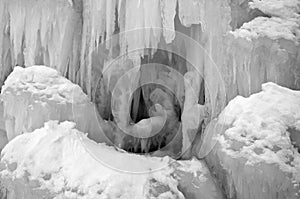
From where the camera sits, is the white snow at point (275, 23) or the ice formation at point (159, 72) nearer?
the ice formation at point (159, 72)

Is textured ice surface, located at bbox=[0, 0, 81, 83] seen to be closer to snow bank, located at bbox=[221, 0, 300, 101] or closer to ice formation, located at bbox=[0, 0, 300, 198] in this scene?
ice formation, located at bbox=[0, 0, 300, 198]

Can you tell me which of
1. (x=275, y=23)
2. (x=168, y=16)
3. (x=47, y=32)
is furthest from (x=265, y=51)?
(x=47, y=32)

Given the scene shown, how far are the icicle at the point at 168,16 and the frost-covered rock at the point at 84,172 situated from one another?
1.73 m

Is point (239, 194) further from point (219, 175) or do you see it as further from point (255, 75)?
point (255, 75)

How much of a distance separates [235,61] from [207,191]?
165 centimetres

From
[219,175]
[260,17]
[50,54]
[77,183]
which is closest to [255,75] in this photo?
[260,17]

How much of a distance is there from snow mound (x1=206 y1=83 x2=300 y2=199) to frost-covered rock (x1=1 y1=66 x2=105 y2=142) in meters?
1.87

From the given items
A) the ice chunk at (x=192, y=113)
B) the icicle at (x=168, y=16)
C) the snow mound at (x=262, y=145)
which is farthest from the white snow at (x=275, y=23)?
the ice chunk at (x=192, y=113)

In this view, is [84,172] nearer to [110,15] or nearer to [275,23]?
[110,15]

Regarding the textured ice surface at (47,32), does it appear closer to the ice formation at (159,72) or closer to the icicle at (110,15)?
the ice formation at (159,72)

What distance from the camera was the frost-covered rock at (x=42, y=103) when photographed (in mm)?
5496

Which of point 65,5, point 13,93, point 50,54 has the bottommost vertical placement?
point 13,93

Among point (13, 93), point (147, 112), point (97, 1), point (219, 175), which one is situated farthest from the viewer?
point (147, 112)

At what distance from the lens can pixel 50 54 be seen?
20.5 ft
